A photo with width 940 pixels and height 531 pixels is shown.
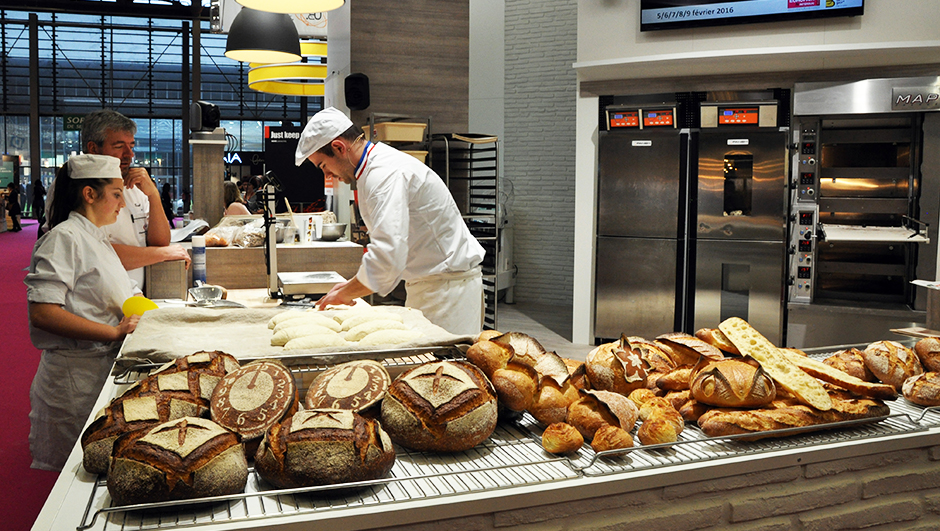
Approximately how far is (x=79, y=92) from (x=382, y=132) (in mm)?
17052

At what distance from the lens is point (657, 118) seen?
618 cm

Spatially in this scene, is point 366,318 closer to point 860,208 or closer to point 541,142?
point 860,208

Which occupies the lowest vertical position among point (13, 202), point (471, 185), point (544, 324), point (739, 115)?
point (544, 324)

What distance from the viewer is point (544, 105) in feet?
30.5

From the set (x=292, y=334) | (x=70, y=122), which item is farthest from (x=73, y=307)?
(x=70, y=122)

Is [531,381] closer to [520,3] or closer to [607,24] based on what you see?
[607,24]

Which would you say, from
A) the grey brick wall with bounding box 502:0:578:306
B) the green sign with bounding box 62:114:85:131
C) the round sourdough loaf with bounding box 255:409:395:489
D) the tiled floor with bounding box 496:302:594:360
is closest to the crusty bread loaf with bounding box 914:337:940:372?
the round sourdough loaf with bounding box 255:409:395:489

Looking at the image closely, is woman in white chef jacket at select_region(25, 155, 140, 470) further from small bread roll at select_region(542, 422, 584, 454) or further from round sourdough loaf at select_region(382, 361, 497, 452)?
small bread roll at select_region(542, 422, 584, 454)

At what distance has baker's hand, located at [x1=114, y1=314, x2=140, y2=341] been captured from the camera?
7.69 feet

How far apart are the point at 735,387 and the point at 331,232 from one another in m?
3.66

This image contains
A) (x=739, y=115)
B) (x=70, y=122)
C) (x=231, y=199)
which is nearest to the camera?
(x=739, y=115)

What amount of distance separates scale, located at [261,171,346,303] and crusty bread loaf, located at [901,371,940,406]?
2.60 meters

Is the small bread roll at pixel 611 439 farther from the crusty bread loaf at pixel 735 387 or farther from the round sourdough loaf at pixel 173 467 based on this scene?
the round sourdough loaf at pixel 173 467

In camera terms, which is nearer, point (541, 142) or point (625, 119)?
point (625, 119)
